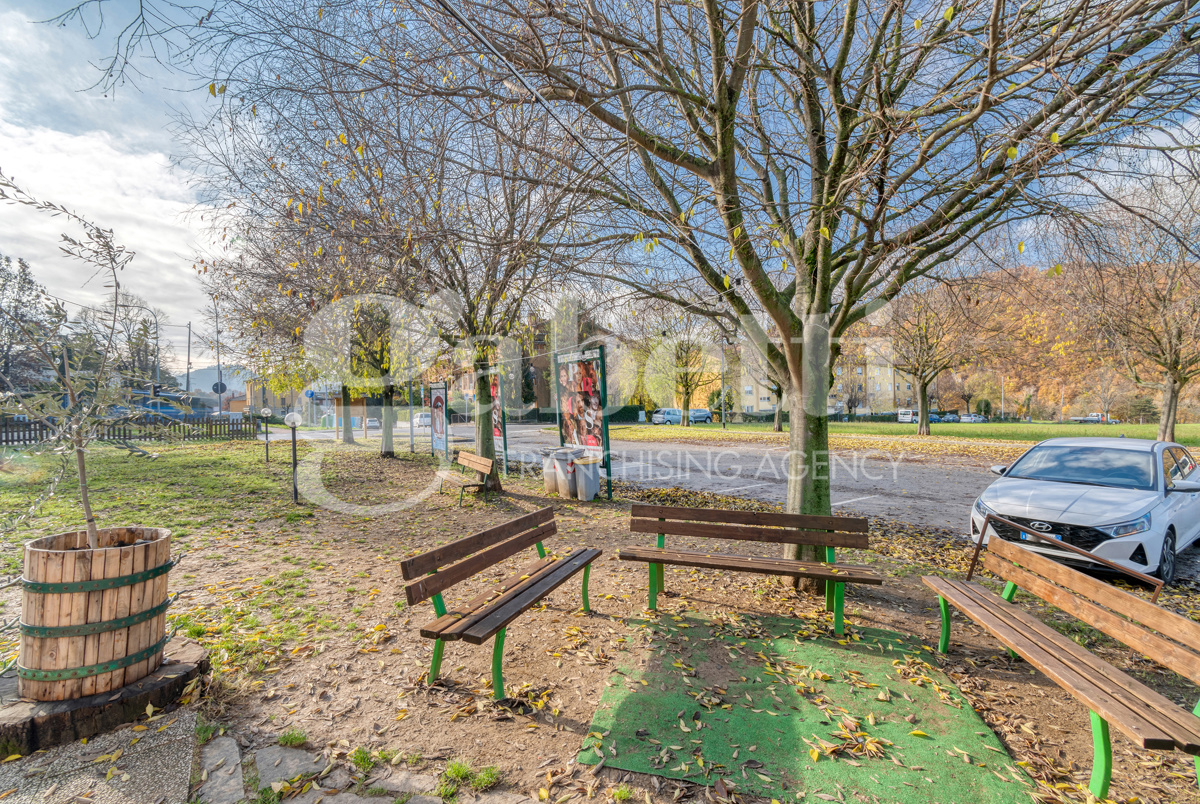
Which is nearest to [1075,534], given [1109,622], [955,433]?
[1109,622]

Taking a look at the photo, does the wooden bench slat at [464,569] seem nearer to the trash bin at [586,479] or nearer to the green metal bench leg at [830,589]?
the green metal bench leg at [830,589]

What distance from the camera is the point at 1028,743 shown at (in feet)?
9.86

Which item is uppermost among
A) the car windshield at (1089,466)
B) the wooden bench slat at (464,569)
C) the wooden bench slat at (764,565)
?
the car windshield at (1089,466)

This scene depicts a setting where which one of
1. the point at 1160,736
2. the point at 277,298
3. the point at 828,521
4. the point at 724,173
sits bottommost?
the point at 1160,736

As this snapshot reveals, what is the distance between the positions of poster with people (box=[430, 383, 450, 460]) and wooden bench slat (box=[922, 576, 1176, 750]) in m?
13.2

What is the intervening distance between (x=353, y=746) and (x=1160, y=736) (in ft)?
12.2

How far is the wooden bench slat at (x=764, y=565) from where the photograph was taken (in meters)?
4.23

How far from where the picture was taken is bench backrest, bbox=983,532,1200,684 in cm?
240

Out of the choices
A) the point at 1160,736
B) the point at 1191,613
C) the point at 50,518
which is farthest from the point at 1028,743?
the point at 50,518

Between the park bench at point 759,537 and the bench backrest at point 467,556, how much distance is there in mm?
895

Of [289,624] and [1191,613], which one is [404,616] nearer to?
[289,624]

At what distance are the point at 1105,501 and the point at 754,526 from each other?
13.0 feet

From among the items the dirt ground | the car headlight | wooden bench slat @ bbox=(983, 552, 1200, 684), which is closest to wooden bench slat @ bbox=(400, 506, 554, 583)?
the dirt ground

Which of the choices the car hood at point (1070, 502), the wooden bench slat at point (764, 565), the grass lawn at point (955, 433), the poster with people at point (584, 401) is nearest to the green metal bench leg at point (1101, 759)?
the wooden bench slat at point (764, 565)
